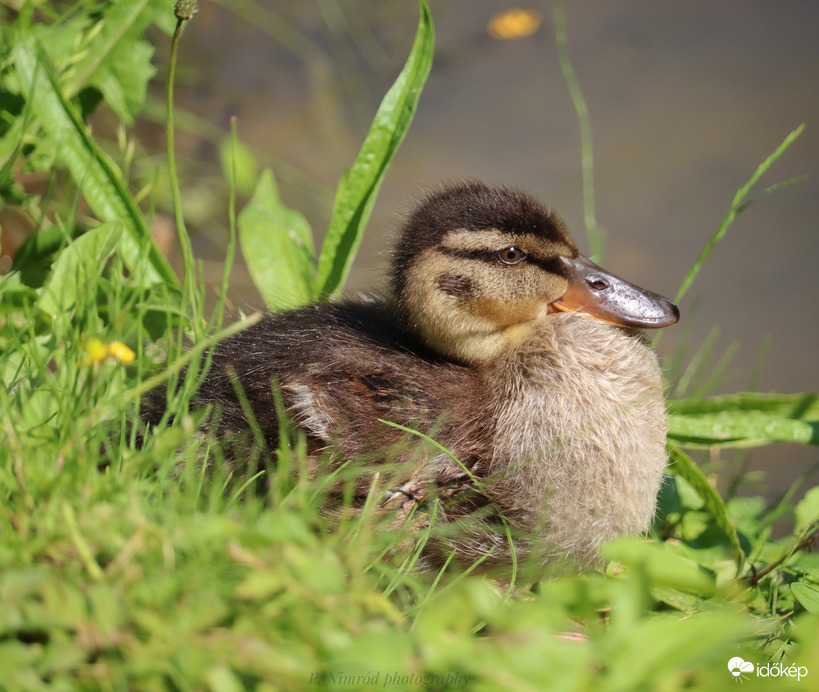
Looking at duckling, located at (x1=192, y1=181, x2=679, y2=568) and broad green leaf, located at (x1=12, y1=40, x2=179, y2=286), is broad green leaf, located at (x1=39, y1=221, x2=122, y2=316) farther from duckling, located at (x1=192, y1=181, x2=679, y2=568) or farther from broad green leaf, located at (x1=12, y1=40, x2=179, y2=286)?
duckling, located at (x1=192, y1=181, x2=679, y2=568)

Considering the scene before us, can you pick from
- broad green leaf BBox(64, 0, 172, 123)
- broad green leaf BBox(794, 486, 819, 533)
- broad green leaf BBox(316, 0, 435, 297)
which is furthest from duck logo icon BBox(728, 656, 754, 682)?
broad green leaf BBox(64, 0, 172, 123)

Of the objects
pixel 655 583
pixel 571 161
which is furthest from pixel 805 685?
pixel 571 161

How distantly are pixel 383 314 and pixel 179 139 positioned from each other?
2600 millimetres

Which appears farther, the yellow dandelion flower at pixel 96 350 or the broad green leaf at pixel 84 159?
the broad green leaf at pixel 84 159

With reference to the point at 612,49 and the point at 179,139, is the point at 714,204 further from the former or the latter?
the point at 179,139

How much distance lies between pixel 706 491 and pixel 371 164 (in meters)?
1.49

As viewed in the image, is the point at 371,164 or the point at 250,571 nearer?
the point at 250,571

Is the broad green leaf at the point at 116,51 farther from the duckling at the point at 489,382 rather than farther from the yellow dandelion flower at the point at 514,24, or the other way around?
the yellow dandelion flower at the point at 514,24

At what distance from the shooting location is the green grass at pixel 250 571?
3.07 ft

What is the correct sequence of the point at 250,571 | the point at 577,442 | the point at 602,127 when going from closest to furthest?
the point at 250,571
the point at 577,442
the point at 602,127

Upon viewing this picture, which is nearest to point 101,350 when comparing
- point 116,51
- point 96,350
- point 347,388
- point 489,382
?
point 96,350

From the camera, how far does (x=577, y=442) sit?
6.22ft

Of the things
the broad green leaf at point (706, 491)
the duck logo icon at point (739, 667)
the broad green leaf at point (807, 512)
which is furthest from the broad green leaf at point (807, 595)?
the duck logo icon at point (739, 667)

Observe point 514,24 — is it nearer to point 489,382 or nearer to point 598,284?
point 598,284
